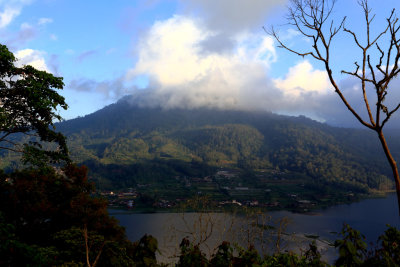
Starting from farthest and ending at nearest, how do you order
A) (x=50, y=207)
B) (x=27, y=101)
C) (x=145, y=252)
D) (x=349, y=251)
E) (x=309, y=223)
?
(x=309, y=223) < (x=50, y=207) < (x=27, y=101) < (x=145, y=252) < (x=349, y=251)

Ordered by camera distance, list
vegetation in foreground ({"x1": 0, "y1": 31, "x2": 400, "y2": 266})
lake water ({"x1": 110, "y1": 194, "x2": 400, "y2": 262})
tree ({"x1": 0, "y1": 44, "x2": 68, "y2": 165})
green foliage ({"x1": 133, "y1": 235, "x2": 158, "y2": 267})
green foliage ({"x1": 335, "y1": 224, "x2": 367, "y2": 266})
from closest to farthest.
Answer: green foliage ({"x1": 335, "y1": 224, "x2": 367, "y2": 266}) → vegetation in foreground ({"x1": 0, "y1": 31, "x2": 400, "y2": 266}) → green foliage ({"x1": 133, "y1": 235, "x2": 158, "y2": 267}) → tree ({"x1": 0, "y1": 44, "x2": 68, "y2": 165}) → lake water ({"x1": 110, "y1": 194, "x2": 400, "y2": 262})

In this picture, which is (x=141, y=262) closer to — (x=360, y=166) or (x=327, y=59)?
(x=327, y=59)

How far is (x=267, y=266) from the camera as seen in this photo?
5617mm

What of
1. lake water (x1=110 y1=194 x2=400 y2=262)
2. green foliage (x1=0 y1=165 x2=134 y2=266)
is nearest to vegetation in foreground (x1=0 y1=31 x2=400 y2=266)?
green foliage (x1=0 y1=165 x2=134 y2=266)

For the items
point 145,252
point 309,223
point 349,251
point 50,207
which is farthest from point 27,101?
point 309,223

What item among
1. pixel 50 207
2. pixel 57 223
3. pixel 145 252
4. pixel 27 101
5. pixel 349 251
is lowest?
pixel 57 223

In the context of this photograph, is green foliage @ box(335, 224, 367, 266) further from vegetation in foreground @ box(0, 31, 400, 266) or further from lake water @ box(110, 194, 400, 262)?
lake water @ box(110, 194, 400, 262)

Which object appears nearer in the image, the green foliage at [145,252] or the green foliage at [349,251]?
the green foliage at [349,251]

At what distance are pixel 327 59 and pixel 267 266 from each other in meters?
3.93

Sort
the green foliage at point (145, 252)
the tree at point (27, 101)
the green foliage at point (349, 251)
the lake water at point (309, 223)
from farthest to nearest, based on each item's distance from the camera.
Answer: the lake water at point (309, 223) < the tree at point (27, 101) < the green foliage at point (145, 252) < the green foliage at point (349, 251)

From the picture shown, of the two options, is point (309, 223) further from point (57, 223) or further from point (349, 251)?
point (349, 251)

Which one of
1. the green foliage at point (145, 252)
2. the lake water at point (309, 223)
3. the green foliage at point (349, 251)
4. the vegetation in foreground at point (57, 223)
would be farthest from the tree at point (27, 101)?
the lake water at point (309, 223)

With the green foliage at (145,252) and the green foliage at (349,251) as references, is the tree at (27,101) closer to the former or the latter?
the green foliage at (145,252)

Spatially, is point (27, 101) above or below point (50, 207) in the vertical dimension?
above
